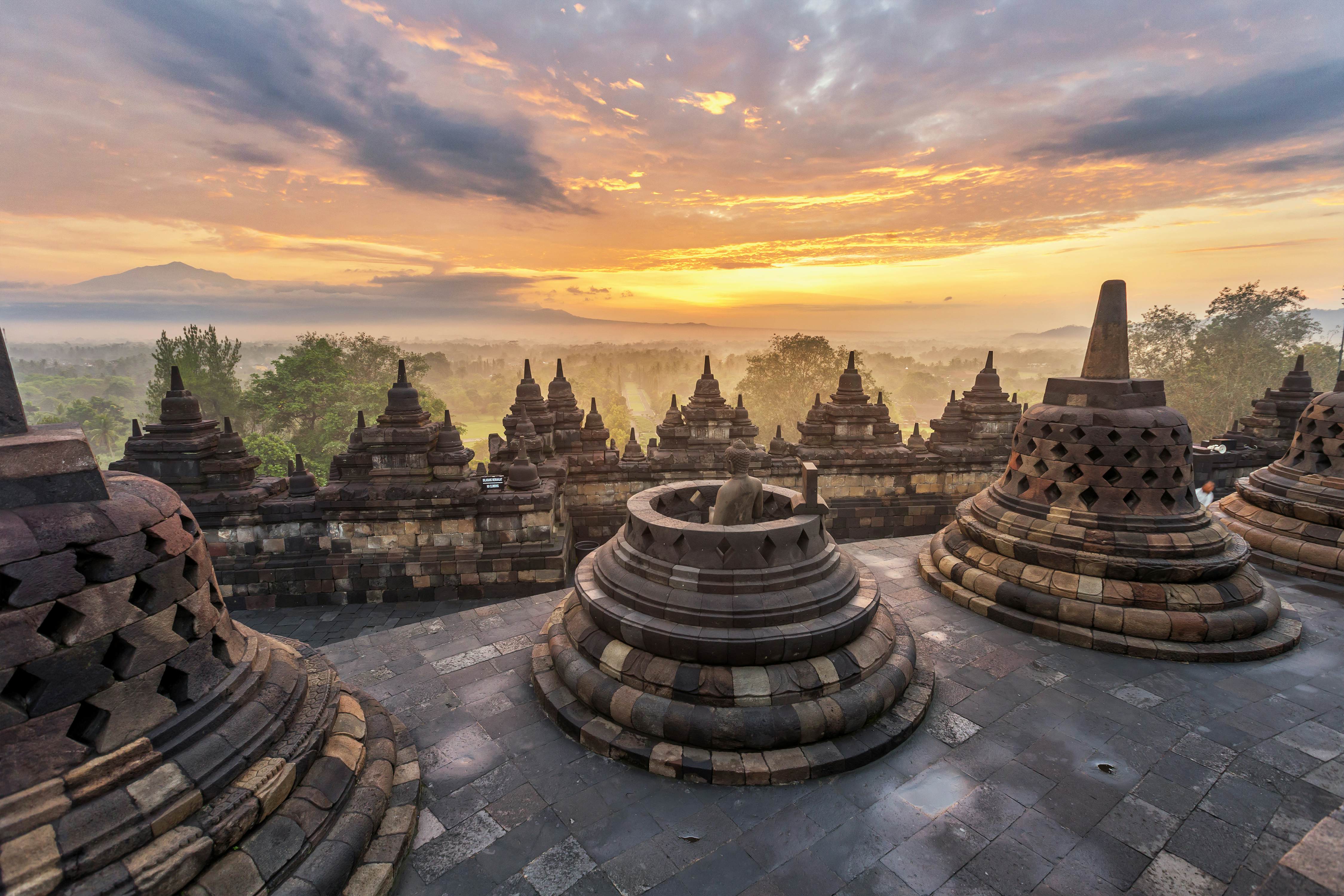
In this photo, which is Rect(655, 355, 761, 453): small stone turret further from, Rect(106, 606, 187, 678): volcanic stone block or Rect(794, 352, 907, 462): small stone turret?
Rect(106, 606, 187, 678): volcanic stone block

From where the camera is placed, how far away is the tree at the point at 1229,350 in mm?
35938

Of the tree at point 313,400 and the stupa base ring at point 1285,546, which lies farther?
the tree at point 313,400

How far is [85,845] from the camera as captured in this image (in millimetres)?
2955

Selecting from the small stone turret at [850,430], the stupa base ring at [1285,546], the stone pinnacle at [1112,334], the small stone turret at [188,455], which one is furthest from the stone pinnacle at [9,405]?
the small stone turret at [850,430]

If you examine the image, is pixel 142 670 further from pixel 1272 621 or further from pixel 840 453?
pixel 840 453

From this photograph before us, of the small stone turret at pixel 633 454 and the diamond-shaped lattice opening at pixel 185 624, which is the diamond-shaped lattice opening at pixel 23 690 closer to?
the diamond-shaped lattice opening at pixel 185 624

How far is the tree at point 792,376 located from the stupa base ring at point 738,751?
4463 centimetres

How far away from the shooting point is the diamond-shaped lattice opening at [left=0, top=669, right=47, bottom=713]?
2969mm

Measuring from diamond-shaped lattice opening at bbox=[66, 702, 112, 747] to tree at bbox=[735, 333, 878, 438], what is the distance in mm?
47134

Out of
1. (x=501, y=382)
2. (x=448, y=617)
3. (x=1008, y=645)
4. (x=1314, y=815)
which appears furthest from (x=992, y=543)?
(x=501, y=382)

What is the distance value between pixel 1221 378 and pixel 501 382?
351 feet

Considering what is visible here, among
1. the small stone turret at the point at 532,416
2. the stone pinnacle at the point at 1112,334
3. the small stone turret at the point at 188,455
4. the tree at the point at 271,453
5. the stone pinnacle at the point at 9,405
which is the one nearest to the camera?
the stone pinnacle at the point at 9,405

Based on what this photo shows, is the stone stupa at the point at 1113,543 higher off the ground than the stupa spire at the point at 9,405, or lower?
lower

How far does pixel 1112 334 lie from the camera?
754 cm
